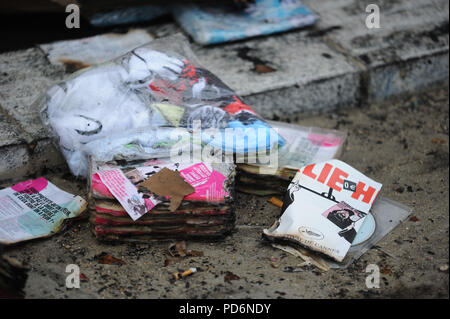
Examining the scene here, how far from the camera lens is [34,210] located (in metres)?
1.92

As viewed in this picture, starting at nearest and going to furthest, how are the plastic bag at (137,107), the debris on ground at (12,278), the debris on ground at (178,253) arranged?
the debris on ground at (12,278)
the debris on ground at (178,253)
the plastic bag at (137,107)

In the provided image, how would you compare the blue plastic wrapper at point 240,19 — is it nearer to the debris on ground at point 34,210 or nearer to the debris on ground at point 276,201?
the debris on ground at point 276,201

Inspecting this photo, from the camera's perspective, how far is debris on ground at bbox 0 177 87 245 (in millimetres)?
1820

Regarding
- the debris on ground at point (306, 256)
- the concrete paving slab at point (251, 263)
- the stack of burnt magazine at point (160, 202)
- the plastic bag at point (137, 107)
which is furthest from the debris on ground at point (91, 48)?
the debris on ground at point (306, 256)

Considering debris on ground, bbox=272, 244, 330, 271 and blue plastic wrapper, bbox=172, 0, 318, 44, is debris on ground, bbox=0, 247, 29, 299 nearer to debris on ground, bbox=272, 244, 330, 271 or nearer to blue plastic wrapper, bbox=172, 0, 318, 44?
debris on ground, bbox=272, 244, 330, 271

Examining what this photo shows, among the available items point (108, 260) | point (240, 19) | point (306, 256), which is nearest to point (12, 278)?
point (108, 260)

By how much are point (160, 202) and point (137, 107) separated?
49 centimetres

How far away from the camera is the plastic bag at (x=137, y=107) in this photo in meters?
2.02

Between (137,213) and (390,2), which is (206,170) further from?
(390,2)

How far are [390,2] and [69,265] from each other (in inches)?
96.1

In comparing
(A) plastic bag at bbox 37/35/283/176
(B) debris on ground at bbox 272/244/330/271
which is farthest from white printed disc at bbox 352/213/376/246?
(A) plastic bag at bbox 37/35/283/176

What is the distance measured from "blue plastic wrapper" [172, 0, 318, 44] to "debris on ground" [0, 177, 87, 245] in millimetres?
1134

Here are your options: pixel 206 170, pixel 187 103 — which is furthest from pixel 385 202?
pixel 187 103

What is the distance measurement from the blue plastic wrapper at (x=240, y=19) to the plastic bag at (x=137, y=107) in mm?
542
